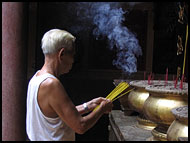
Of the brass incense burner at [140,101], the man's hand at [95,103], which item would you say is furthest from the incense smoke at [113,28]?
the man's hand at [95,103]

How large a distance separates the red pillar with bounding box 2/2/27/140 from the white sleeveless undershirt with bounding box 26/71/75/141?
1462mm

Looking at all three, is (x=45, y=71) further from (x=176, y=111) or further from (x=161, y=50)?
(x=161, y=50)

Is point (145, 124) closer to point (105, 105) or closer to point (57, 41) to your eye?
point (105, 105)

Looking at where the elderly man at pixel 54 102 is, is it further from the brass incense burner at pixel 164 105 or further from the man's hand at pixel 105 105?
the brass incense burner at pixel 164 105

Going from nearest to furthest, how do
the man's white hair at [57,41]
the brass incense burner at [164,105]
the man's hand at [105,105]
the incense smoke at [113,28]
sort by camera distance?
1. the man's white hair at [57,41]
2. the man's hand at [105,105]
3. the brass incense burner at [164,105]
4. the incense smoke at [113,28]

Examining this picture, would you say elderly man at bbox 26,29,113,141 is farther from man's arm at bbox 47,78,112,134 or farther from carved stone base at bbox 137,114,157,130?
carved stone base at bbox 137,114,157,130

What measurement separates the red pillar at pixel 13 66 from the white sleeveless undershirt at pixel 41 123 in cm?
146

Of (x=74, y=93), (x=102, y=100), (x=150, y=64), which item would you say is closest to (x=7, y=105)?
(x=102, y=100)

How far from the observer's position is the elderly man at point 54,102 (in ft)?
5.49

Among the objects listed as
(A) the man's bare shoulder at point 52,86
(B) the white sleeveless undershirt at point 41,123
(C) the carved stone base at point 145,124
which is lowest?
(C) the carved stone base at point 145,124

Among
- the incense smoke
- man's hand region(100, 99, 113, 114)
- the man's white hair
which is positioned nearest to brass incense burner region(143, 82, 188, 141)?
man's hand region(100, 99, 113, 114)

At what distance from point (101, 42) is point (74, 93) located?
3.17 ft

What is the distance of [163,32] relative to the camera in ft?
17.7

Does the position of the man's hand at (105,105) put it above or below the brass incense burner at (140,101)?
above
